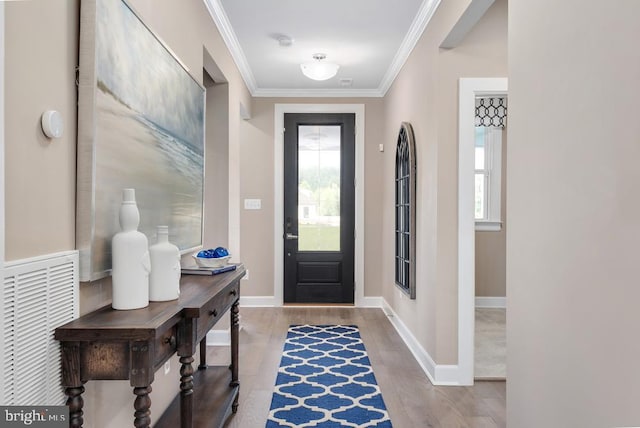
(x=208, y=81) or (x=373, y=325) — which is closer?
(x=208, y=81)

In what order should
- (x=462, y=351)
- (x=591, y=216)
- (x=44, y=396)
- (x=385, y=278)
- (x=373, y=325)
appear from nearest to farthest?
(x=44, y=396)
(x=591, y=216)
(x=462, y=351)
(x=373, y=325)
(x=385, y=278)

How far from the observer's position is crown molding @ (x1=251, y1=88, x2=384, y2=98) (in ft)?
18.0

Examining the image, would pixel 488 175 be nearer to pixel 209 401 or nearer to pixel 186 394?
pixel 209 401

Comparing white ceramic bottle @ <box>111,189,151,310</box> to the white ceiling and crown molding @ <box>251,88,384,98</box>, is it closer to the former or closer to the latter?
the white ceiling

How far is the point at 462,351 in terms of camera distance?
312cm

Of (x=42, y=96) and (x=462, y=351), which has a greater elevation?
(x=42, y=96)

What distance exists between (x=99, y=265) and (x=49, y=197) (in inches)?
12.2

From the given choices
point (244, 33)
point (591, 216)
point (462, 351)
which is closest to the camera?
point (591, 216)

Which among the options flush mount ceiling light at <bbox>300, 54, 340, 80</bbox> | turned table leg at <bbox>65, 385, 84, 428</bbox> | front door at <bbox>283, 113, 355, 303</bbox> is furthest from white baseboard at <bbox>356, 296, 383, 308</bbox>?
turned table leg at <bbox>65, 385, 84, 428</bbox>

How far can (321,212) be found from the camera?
5602 millimetres

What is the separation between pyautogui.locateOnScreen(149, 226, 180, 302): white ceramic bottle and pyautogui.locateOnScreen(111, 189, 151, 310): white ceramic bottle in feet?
0.42

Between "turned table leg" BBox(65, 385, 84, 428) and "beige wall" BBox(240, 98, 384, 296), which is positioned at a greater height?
"beige wall" BBox(240, 98, 384, 296)

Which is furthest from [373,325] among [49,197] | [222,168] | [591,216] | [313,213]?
[49,197]

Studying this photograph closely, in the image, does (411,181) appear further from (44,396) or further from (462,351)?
(44,396)
